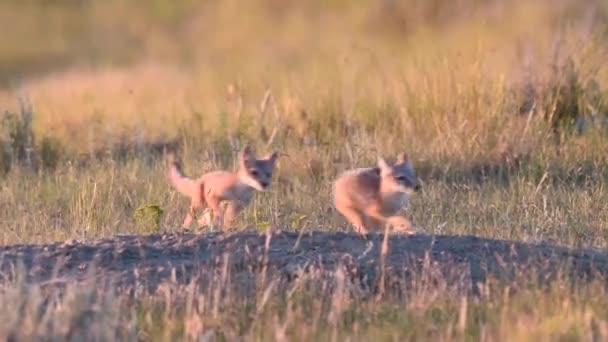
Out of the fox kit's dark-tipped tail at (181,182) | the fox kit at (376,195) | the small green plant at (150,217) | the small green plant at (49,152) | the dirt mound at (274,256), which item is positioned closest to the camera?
the dirt mound at (274,256)

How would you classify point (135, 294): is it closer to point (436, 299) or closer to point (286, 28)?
point (436, 299)

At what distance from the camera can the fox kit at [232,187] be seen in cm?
911

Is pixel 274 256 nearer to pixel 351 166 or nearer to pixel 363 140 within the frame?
pixel 351 166

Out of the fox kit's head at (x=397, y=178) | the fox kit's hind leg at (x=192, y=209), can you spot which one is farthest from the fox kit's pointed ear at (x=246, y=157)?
the fox kit's head at (x=397, y=178)

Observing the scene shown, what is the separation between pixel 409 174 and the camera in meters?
8.70

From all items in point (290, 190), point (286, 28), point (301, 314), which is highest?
point (286, 28)

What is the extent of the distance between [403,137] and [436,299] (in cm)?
623

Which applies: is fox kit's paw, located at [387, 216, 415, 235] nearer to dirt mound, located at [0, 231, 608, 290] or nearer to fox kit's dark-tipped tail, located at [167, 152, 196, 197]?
dirt mound, located at [0, 231, 608, 290]

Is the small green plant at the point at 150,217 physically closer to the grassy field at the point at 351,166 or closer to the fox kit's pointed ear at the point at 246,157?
the grassy field at the point at 351,166

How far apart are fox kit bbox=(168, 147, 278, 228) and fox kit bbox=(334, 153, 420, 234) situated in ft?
1.89

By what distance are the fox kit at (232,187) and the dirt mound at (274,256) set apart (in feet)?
4.73

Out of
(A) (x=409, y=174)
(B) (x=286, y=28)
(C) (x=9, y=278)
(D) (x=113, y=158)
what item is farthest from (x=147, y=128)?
(B) (x=286, y=28)

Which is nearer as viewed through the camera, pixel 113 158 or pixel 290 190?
pixel 290 190

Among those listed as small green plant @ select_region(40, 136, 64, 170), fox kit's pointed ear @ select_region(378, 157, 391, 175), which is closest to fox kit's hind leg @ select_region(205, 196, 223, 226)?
fox kit's pointed ear @ select_region(378, 157, 391, 175)
